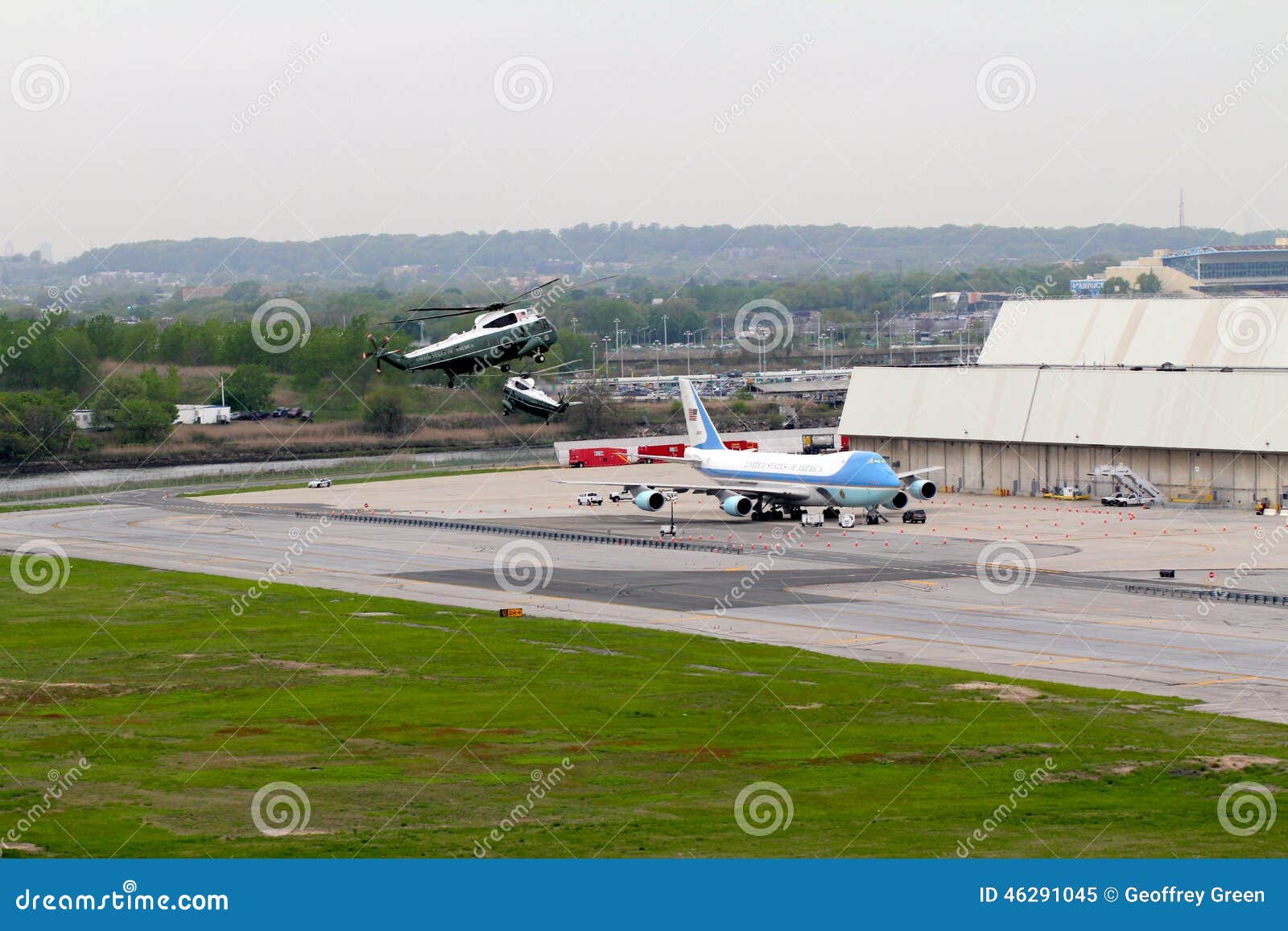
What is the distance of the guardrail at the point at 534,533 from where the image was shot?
336ft

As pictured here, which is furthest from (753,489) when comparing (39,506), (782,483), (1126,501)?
(39,506)

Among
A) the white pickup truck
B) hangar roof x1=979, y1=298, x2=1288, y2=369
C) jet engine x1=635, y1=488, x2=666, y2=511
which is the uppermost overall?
hangar roof x1=979, y1=298, x2=1288, y2=369

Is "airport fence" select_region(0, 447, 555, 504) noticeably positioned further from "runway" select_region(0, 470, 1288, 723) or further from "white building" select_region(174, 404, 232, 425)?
"runway" select_region(0, 470, 1288, 723)

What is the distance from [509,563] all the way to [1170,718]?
53.8 metres

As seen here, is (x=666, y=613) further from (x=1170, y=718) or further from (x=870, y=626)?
(x=1170, y=718)

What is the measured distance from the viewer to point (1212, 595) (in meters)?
76.4

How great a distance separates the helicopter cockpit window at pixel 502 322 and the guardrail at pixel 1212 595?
121ft

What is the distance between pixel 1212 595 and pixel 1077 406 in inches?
2203

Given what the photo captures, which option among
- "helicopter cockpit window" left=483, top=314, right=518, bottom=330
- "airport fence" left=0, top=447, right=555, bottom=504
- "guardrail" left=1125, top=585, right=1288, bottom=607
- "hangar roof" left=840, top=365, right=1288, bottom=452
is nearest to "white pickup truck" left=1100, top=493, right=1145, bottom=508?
"hangar roof" left=840, top=365, right=1288, bottom=452

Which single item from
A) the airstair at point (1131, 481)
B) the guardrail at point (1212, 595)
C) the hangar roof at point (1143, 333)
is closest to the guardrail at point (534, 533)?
the guardrail at point (1212, 595)

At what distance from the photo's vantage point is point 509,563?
9825 centimetres

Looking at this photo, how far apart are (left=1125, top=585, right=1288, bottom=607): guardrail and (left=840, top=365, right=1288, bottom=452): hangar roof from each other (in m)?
40.7

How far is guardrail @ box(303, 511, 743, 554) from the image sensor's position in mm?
102500

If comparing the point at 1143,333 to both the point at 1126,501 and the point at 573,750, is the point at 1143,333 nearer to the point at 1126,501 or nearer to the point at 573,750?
the point at 1126,501
